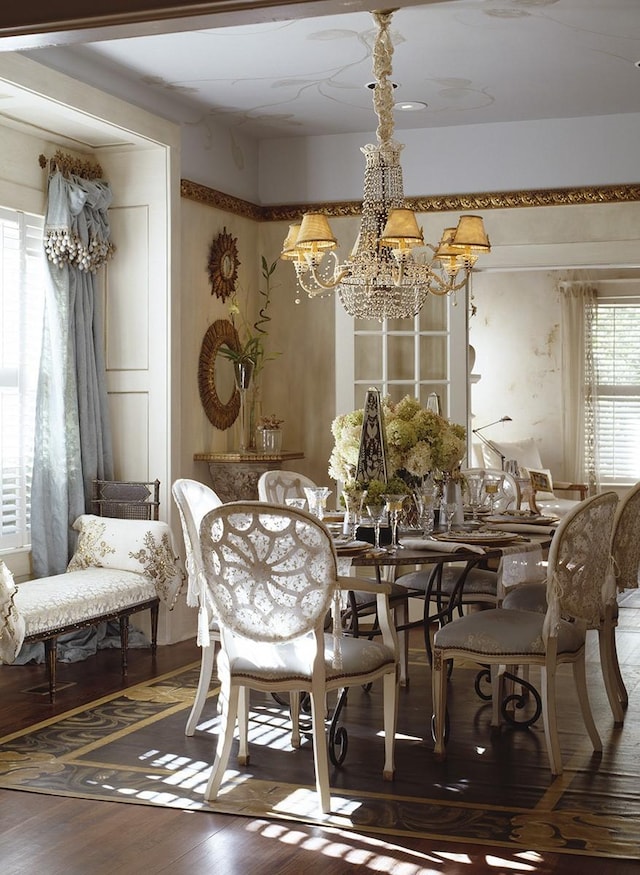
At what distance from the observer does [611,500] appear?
163 inches

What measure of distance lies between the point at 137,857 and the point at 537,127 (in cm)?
512

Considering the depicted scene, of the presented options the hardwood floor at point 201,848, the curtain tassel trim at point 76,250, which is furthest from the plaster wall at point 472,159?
the hardwood floor at point 201,848

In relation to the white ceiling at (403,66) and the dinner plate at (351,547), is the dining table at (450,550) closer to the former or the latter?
the dinner plate at (351,547)

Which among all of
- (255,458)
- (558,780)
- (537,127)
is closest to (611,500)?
(558,780)

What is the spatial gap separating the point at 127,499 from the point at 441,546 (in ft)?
7.98

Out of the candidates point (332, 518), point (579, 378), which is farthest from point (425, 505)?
point (579, 378)

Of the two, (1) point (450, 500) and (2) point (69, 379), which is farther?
(2) point (69, 379)

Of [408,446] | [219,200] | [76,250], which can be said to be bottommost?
[408,446]

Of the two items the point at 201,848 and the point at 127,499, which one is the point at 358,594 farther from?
the point at 201,848

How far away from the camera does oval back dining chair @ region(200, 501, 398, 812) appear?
344 centimetres

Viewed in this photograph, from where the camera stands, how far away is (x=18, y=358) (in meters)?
5.75

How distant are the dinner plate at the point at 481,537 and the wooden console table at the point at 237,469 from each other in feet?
7.57

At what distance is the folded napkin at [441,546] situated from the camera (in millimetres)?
4020

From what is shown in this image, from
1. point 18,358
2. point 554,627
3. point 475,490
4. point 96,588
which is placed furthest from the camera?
point 18,358
